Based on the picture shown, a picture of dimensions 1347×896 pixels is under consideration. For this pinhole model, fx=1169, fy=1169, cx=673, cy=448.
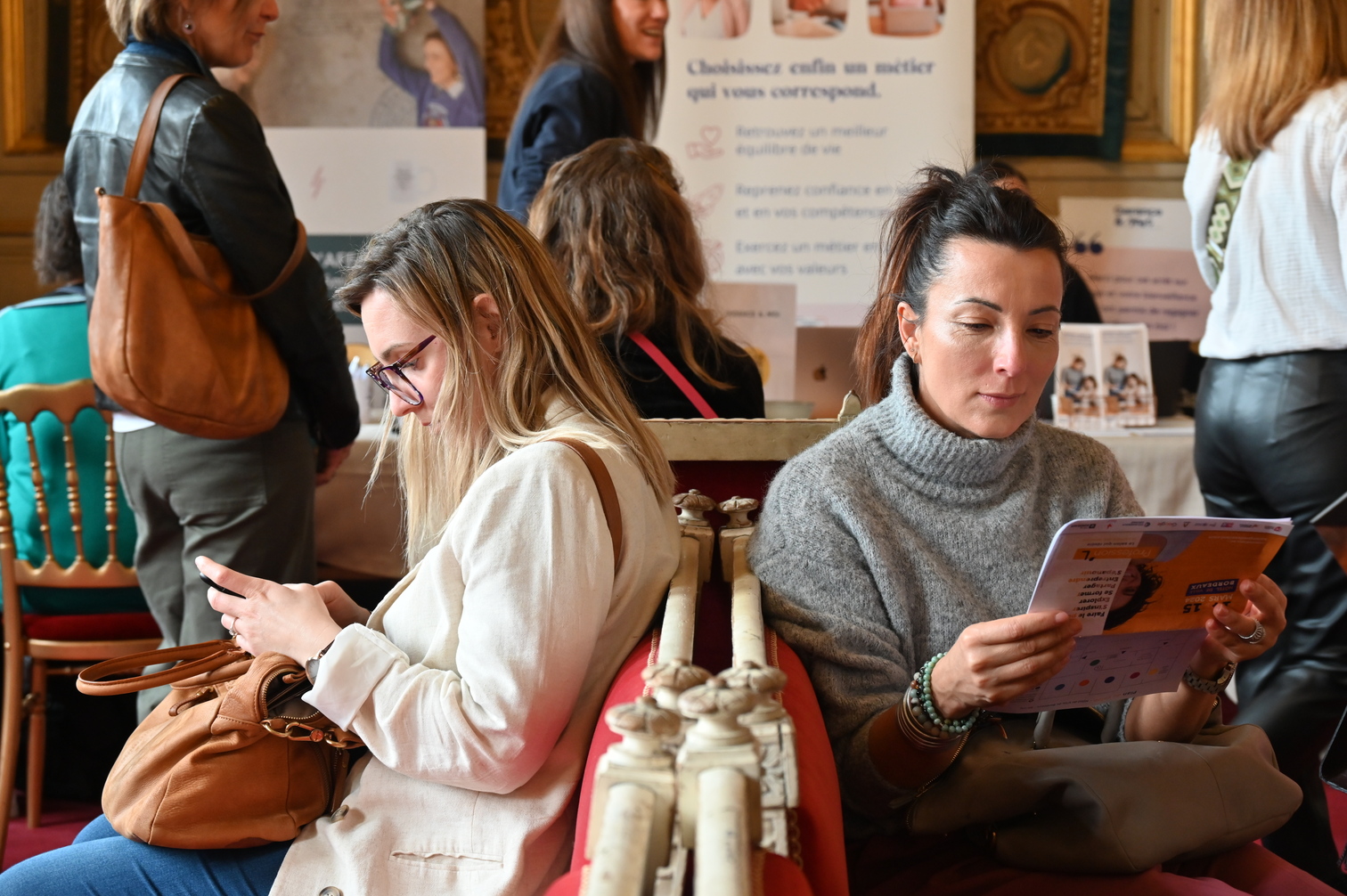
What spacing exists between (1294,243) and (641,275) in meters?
1.27

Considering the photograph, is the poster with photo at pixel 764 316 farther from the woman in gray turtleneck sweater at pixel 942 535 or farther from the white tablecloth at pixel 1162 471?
the woman in gray turtleneck sweater at pixel 942 535

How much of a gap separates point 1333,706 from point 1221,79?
1.28 meters

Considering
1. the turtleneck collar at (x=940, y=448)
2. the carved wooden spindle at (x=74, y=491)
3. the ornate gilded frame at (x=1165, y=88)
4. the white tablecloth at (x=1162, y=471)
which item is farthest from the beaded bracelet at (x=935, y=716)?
the ornate gilded frame at (x=1165, y=88)

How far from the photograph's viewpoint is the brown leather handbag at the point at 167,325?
1961 millimetres

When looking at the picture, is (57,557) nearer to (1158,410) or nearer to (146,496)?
(146,496)

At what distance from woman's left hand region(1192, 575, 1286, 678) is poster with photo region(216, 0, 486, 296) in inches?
142

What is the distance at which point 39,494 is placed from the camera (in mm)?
2434

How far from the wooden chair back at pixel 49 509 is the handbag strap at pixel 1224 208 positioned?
228 centimetres

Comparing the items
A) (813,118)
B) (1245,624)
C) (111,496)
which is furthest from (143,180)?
(813,118)

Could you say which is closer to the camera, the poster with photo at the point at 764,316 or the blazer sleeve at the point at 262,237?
the blazer sleeve at the point at 262,237

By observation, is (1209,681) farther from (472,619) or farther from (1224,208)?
(1224,208)

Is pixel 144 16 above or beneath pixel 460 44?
beneath

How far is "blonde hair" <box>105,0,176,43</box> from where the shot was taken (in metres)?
2.08

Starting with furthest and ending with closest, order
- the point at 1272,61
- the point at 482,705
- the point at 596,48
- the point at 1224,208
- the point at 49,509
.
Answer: the point at 596,48
the point at 49,509
the point at 1224,208
the point at 1272,61
the point at 482,705
